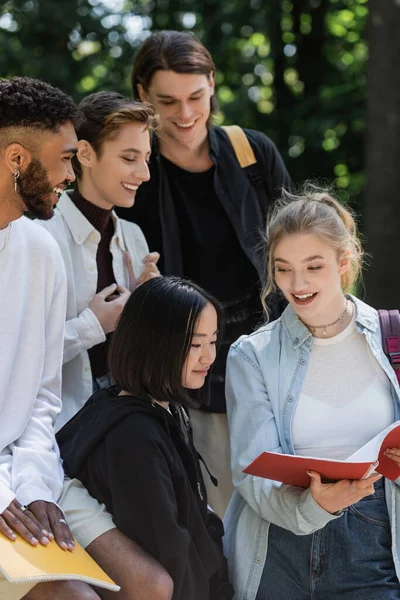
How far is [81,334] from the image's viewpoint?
12.1 ft

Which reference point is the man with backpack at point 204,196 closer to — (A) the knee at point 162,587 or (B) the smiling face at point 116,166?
(B) the smiling face at point 116,166

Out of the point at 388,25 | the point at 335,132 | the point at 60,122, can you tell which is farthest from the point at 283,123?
the point at 60,122

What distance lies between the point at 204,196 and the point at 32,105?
1.11 m

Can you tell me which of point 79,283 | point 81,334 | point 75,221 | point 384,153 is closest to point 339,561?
point 81,334

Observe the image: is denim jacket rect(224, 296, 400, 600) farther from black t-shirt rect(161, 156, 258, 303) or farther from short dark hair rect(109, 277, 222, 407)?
black t-shirt rect(161, 156, 258, 303)

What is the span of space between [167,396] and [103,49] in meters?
7.31

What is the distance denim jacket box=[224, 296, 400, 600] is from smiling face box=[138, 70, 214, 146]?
107 cm

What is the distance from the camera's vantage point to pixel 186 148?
14.0 ft

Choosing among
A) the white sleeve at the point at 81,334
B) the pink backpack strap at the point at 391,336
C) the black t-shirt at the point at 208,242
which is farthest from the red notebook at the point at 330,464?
the black t-shirt at the point at 208,242

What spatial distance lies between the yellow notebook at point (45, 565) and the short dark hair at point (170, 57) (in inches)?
86.4

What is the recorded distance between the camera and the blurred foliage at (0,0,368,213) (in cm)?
935

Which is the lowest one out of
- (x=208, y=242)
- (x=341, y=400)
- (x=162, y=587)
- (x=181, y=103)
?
(x=162, y=587)

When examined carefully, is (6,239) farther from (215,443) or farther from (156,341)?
(215,443)

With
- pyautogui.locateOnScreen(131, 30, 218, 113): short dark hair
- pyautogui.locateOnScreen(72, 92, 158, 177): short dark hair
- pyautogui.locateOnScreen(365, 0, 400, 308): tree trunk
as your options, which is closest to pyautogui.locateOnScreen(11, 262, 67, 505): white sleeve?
pyautogui.locateOnScreen(72, 92, 158, 177): short dark hair
